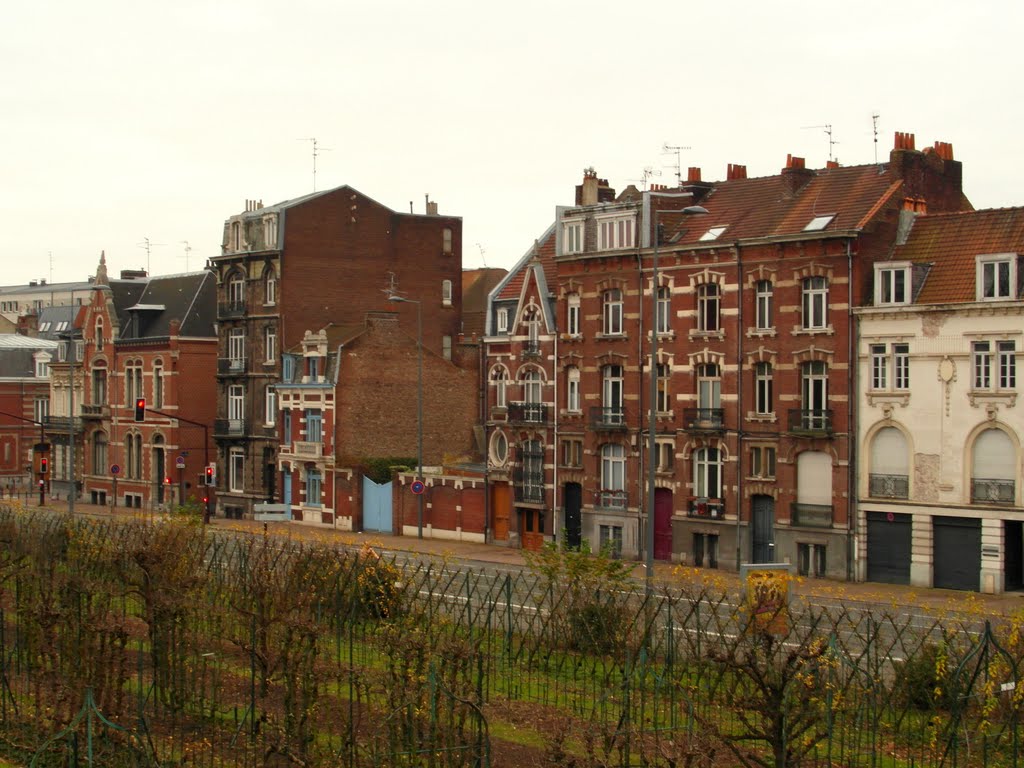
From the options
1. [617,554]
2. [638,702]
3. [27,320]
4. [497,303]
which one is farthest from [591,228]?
[27,320]

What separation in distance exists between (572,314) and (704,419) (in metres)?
8.03

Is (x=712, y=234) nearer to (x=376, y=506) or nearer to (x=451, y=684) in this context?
(x=376, y=506)

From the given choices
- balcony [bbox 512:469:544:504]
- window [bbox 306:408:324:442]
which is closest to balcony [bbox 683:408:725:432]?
balcony [bbox 512:469:544:504]

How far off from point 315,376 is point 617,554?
19.8 m

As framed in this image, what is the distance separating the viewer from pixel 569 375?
197 feet

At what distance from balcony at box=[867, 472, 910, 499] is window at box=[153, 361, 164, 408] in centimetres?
4374

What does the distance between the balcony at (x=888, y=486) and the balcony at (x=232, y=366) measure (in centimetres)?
3695

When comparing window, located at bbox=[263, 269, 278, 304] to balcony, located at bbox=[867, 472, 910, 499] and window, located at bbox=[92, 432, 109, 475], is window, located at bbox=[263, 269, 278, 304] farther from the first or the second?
balcony, located at bbox=[867, 472, 910, 499]

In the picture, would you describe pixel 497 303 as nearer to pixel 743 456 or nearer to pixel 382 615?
pixel 743 456

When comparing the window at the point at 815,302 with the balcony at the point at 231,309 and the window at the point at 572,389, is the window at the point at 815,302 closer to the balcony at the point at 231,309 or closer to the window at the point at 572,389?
the window at the point at 572,389

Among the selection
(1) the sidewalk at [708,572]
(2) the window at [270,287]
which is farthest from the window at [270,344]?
(1) the sidewalk at [708,572]

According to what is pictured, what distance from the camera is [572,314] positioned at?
60.0 meters

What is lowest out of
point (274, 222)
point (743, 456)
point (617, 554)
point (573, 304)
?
point (617, 554)

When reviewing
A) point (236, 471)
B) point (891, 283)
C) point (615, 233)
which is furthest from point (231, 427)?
point (891, 283)
